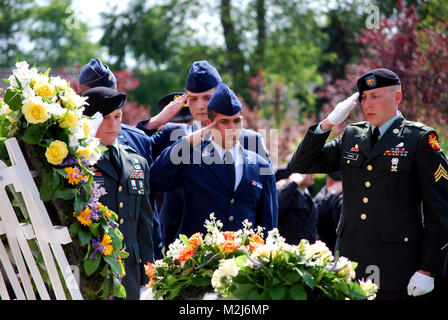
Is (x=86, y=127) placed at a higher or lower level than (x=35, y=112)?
lower

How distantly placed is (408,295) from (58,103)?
2.39 metres

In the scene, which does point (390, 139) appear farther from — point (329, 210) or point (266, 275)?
point (329, 210)

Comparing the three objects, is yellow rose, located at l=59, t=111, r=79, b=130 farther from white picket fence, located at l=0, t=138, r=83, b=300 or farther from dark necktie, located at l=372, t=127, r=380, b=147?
dark necktie, located at l=372, t=127, r=380, b=147

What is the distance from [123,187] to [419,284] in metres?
1.86

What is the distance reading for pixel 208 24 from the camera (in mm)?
23031

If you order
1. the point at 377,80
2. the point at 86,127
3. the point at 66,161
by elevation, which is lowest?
the point at 377,80

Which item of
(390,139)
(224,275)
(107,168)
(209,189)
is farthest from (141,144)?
(224,275)

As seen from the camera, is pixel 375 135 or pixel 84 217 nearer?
pixel 84 217

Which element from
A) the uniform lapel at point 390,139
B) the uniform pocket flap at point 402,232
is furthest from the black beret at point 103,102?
the uniform pocket flap at point 402,232

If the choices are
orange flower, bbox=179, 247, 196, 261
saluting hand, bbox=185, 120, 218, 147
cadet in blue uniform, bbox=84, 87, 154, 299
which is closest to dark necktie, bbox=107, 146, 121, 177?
cadet in blue uniform, bbox=84, 87, 154, 299

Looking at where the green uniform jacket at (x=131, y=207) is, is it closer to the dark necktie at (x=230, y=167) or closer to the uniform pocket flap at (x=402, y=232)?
the dark necktie at (x=230, y=167)

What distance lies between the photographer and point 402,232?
13.8 feet

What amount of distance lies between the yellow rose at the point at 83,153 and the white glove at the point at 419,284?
6.79 feet

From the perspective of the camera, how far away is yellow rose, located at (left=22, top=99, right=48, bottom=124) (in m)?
3.17
